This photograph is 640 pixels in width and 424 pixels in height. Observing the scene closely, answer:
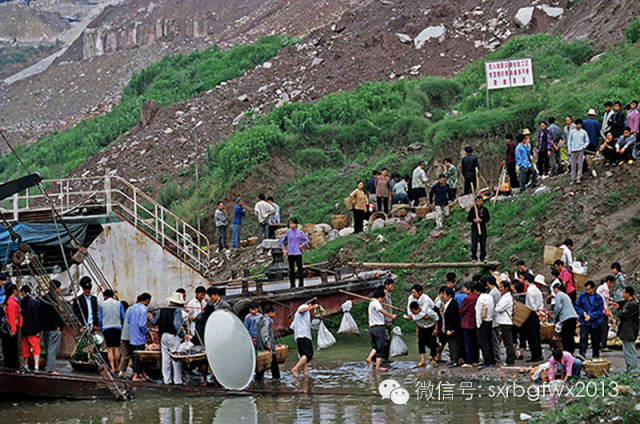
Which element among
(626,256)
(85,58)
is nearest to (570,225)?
(626,256)

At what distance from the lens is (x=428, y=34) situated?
45531mm

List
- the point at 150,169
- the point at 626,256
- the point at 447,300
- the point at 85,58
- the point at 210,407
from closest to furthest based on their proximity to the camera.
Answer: the point at 210,407 < the point at 447,300 < the point at 626,256 < the point at 150,169 < the point at 85,58

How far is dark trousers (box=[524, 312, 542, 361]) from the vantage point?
55.6 feet

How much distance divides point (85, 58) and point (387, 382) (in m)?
71.1

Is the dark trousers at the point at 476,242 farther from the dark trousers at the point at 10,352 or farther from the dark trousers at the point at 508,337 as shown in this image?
the dark trousers at the point at 10,352

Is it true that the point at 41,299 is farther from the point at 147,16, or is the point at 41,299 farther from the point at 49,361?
the point at 147,16

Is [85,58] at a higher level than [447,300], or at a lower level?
higher

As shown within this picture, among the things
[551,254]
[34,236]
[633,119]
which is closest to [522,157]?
[633,119]

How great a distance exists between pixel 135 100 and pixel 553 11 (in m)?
24.6

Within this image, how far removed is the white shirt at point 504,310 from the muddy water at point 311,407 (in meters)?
1.24

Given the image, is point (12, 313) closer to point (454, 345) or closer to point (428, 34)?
point (454, 345)

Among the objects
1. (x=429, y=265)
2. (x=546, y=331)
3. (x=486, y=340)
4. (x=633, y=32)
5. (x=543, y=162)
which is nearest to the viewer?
(x=486, y=340)

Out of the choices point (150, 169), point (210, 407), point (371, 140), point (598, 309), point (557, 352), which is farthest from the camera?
point (150, 169)

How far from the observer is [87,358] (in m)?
17.2
